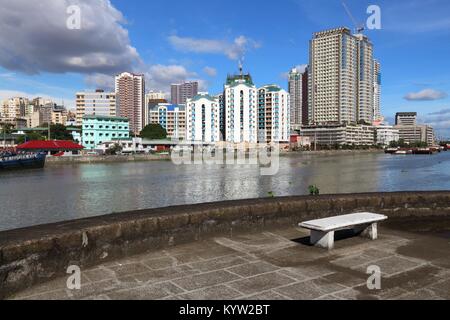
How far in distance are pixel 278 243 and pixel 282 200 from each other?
4.90ft

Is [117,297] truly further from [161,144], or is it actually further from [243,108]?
[243,108]

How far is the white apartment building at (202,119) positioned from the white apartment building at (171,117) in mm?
7575

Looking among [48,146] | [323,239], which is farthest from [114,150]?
[323,239]

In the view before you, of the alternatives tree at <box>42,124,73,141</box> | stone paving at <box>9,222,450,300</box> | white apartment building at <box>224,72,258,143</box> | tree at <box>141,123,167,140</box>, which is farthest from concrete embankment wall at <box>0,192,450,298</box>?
white apartment building at <box>224,72,258,143</box>

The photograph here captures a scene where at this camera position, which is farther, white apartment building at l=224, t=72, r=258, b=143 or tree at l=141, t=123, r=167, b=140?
white apartment building at l=224, t=72, r=258, b=143

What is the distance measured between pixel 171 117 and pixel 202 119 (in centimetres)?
2160

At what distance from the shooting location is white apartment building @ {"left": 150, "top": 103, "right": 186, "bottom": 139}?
164 m

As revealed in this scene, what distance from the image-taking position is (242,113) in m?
150

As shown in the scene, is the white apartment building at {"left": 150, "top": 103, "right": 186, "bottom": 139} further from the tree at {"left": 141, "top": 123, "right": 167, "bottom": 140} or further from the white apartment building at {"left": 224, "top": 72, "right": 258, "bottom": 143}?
the white apartment building at {"left": 224, "top": 72, "right": 258, "bottom": 143}

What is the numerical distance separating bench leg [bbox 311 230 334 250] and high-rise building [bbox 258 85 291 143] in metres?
145

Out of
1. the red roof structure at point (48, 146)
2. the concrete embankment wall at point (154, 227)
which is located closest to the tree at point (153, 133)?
the red roof structure at point (48, 146)

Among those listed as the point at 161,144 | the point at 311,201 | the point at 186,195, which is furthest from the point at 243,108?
the point at 311,201

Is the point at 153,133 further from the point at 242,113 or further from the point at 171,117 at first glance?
the point at 242,113

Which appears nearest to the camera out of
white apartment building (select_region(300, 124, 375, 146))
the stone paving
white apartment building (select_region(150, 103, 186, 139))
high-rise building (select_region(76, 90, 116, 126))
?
the stone paving
